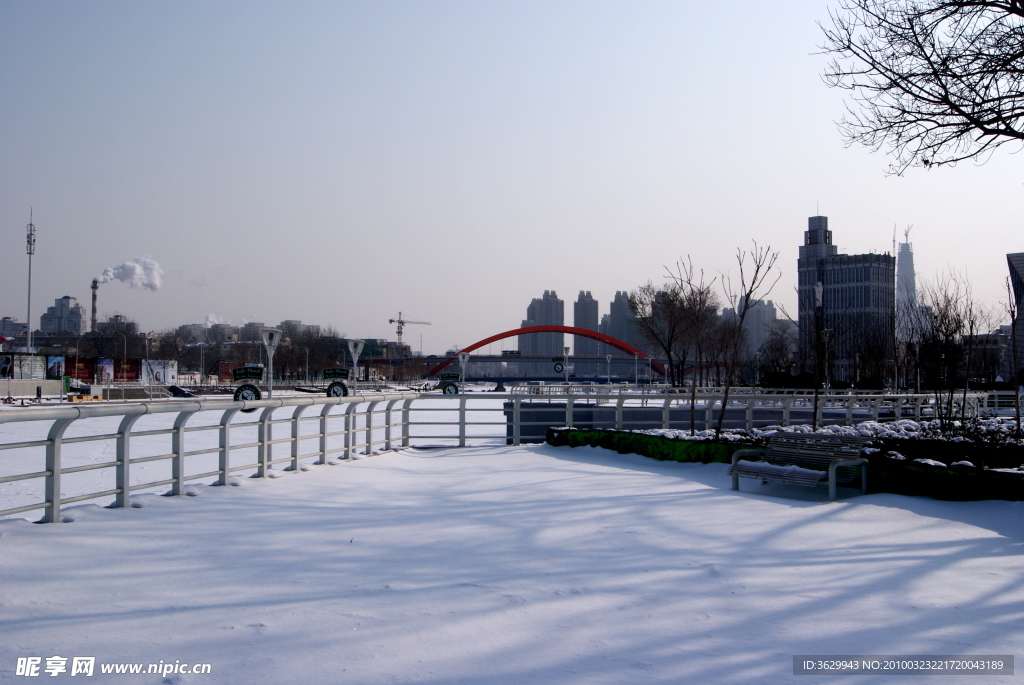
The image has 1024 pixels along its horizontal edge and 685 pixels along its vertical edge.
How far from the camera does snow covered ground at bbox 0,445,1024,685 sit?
4.06 meters

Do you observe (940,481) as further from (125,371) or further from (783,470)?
(125,371)

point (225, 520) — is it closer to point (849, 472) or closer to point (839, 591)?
point (839, 591)

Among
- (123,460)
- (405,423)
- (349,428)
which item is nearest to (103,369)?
(405,423)

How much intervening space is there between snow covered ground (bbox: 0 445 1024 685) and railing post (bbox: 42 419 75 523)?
0.74ft

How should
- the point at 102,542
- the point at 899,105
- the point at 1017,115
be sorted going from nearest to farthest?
1. the point at 102,542
2. the point at 1017,115
3. the point at 899,105

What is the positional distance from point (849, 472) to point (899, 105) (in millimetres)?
5592

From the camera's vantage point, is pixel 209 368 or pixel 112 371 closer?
pixel 112 371

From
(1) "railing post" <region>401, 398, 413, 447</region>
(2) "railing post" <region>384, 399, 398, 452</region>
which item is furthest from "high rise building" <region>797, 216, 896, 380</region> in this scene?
(2) "railing post" <region>384, 399, 398, 452</region>

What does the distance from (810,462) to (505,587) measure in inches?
239

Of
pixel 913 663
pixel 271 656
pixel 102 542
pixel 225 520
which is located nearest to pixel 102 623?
pixel 271 656

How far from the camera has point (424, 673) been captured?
3.86 metres

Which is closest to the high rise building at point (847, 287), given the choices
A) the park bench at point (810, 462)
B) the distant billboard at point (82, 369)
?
the park bench at point (810, 462)

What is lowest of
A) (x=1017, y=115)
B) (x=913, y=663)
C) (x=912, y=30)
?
(x=913, y=663)

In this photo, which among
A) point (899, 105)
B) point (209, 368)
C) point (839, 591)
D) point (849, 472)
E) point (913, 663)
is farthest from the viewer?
point (209, 368)
